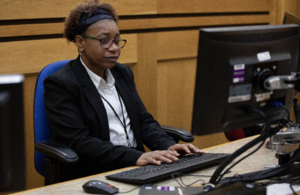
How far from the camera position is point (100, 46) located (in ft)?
6.08

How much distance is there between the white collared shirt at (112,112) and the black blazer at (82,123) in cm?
5

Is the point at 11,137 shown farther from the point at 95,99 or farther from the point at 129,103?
the point at 129,103

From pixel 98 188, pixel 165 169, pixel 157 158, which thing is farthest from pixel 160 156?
pixel 98 188

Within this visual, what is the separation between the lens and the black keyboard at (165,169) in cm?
131

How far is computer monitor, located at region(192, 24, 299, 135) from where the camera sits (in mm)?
1127

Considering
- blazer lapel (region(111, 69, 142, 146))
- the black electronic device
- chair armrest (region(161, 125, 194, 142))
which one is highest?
blazer lapel (region(111, 69, 142, 146))

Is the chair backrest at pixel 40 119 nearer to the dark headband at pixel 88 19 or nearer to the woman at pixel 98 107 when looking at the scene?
the woman at pixel 98 107

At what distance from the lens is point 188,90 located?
3342 mm

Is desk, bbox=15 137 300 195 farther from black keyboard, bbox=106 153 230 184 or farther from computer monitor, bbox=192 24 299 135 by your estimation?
computer monitor, bbox=192 24 299 135

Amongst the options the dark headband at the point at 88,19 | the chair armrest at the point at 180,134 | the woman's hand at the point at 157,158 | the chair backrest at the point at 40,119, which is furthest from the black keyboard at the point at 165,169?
the dark headband at the point at 88,19

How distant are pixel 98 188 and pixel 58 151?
415 mm

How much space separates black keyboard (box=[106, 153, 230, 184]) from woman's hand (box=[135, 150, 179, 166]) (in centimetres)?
2

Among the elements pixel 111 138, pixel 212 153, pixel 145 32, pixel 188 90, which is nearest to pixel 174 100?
pixel 188 90

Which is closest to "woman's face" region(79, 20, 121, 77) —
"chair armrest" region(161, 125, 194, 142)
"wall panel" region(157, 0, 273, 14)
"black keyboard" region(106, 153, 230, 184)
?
"chair armrest" region(161, 125, 194, 142)
